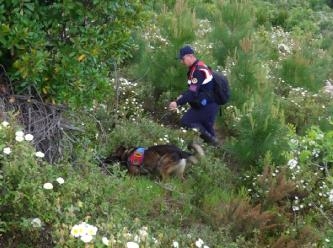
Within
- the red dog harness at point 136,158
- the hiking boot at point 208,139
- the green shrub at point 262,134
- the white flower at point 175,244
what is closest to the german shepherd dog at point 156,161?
the red dog harness at point 136,158

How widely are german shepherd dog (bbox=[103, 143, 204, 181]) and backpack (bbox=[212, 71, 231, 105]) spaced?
156 centimetres

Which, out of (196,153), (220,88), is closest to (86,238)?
(196,153)

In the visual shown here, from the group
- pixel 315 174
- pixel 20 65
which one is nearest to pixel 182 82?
pixel 315 174

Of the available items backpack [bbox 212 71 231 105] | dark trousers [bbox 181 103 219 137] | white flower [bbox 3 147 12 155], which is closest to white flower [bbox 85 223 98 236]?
white flower [bbox 3 147 12 155]

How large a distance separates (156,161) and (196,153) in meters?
0.65

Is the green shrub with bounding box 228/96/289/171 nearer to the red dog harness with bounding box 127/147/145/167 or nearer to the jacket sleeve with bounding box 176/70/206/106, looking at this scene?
the jacket sleeve with bounding box 176/70/206/106

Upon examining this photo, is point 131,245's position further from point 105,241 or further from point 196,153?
point 196,153

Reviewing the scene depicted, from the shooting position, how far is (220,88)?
7312 mm

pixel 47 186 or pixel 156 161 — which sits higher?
pixel 47 186

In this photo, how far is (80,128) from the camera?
5516mm

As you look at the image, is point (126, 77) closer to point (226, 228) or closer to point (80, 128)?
point (80, 128)

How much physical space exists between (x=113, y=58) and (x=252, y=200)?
211 cm

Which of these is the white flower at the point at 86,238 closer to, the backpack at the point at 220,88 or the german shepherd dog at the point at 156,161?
the german shepherd dog at the point at 156,161

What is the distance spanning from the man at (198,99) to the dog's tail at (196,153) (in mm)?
698
